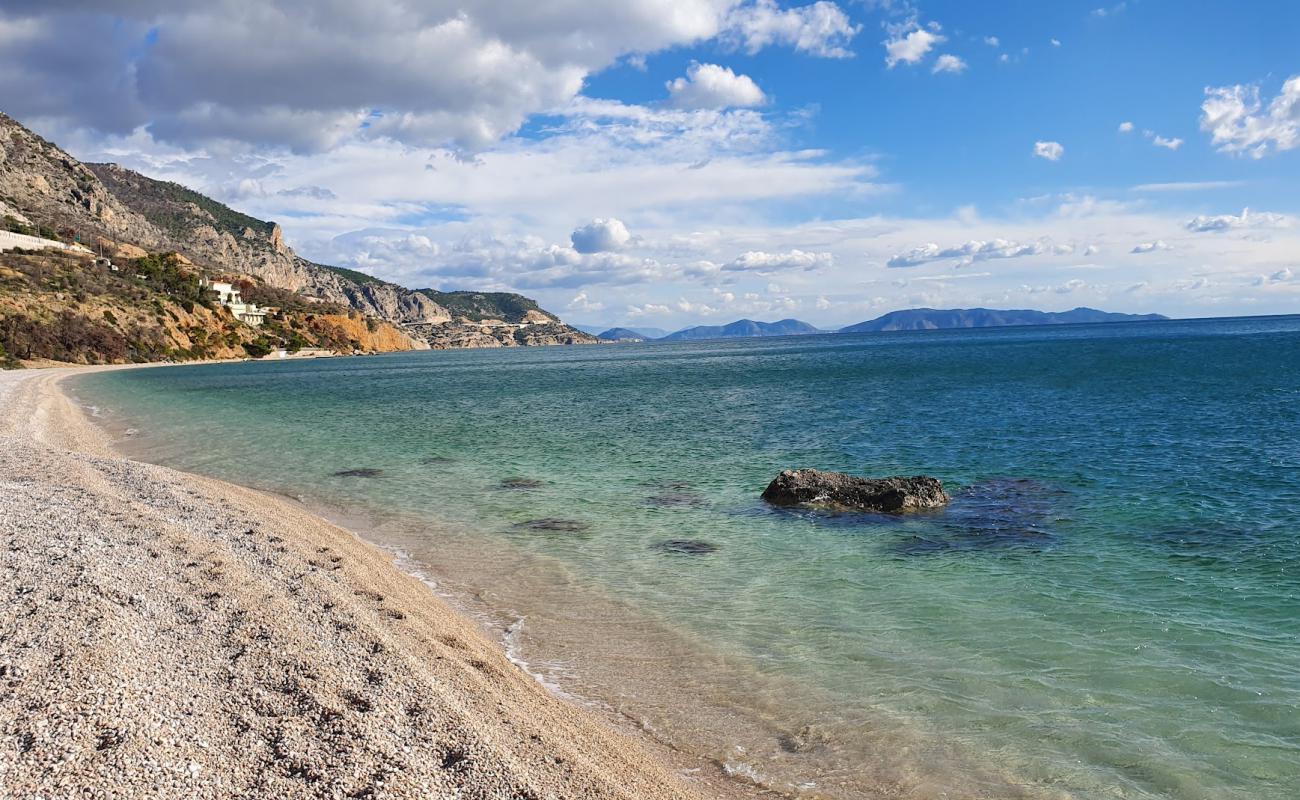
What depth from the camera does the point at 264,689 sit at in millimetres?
7254

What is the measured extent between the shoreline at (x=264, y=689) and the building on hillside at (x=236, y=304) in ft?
477

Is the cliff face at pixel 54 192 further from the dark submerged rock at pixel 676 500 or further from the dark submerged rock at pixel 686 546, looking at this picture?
the dark submerged rock at pixel 686 546

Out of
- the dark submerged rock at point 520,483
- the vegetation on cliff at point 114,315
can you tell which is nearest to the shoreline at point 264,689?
the dark submerged rock at point 520,483

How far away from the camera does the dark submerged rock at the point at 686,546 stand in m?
15.8

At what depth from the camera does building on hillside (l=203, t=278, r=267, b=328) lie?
14288 centimetres

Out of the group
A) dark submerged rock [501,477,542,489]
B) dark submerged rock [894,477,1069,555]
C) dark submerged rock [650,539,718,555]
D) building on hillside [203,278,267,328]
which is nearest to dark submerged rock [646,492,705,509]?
dark submerged rock [650,539,718,555]

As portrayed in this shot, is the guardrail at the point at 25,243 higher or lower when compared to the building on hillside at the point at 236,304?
higher

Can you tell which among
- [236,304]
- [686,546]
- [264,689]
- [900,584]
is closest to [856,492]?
[686,546]

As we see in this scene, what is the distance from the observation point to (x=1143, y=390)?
47719 millimetres

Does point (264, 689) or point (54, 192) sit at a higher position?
point (54, 192)

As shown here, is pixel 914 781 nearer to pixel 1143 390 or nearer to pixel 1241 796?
pixel 1241 796

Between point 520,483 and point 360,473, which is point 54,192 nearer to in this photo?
point 360,473

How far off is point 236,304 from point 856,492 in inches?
6180

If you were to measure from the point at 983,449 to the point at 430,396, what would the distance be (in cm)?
4592
